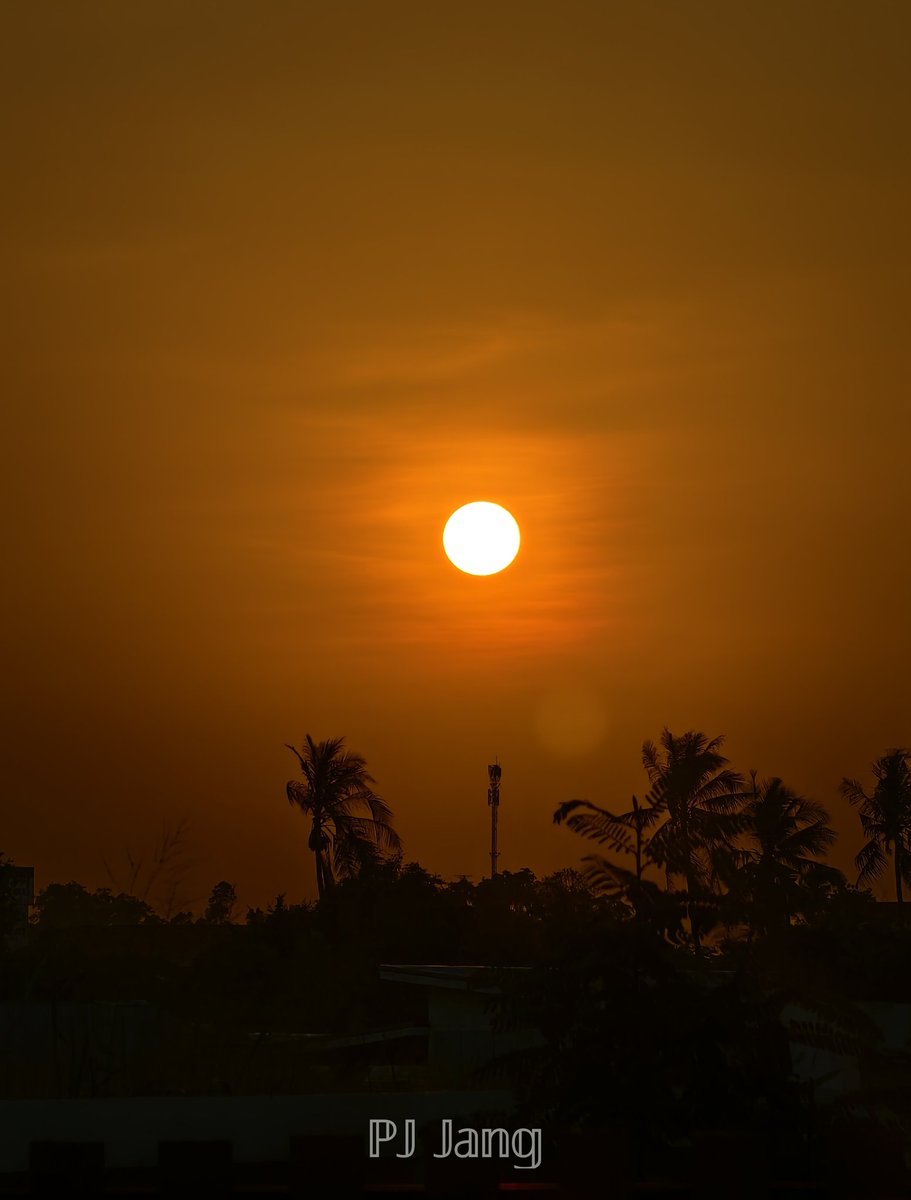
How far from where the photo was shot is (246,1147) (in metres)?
15.6

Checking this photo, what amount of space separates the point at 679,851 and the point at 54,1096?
9.76 meters

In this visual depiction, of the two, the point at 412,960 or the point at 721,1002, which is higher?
the point at 412,960

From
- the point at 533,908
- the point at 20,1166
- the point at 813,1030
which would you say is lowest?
the point at 20,1166

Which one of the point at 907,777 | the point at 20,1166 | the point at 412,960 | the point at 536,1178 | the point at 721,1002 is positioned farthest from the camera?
the point at 907,777

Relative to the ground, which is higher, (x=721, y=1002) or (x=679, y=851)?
(x=679, y=851)

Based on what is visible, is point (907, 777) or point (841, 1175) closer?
point (841, 1175)

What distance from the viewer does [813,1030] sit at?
963 centimetres

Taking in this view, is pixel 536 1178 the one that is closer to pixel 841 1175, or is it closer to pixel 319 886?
pixel 841 1175

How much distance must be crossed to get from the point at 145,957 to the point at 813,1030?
25112 millimetres

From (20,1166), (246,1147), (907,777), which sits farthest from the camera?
(907,777)

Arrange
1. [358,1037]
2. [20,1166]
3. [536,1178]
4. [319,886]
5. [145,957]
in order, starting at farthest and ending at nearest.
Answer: [319,886], [145,957], [358,1037], [20,1166], [536,1178]

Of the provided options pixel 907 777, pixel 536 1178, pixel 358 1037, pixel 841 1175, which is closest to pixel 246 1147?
pixel 358 1037

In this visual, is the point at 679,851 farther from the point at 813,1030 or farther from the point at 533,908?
the point at 533,908

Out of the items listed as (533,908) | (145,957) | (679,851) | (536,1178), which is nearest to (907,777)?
(533,908)
